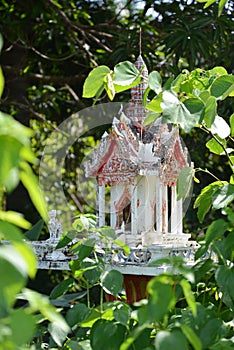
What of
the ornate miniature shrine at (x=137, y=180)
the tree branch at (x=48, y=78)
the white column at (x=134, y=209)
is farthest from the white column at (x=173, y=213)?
the tree branch at (x=48, y=78)

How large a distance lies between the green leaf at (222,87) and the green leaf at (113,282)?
0.19 meters

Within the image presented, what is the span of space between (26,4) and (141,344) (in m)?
3.02

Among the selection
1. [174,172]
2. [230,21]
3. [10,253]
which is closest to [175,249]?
[174,172]

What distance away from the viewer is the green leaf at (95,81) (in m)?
0.76

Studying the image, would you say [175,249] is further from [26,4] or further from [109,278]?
[26,4]

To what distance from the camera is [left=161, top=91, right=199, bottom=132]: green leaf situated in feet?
1.94

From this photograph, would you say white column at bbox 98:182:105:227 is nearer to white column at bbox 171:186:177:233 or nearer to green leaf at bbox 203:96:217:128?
white column at bbox 171:186:177:233

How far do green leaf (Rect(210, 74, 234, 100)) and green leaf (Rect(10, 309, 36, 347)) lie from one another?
0.36 m


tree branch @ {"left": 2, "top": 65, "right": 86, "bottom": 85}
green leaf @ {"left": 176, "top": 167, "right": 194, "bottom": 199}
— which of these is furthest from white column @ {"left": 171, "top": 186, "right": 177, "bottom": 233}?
tree branch @ {"left": 2, "top": 65, "right": 86, "bottom": 85}

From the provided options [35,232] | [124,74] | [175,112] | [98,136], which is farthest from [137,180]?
[98,136]

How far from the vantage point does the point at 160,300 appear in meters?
0.43

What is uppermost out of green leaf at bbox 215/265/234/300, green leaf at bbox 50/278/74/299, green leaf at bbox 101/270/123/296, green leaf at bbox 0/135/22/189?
green leaf at bbox 0/135/22/189

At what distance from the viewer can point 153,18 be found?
3438 mm

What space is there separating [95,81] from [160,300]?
377 mm
